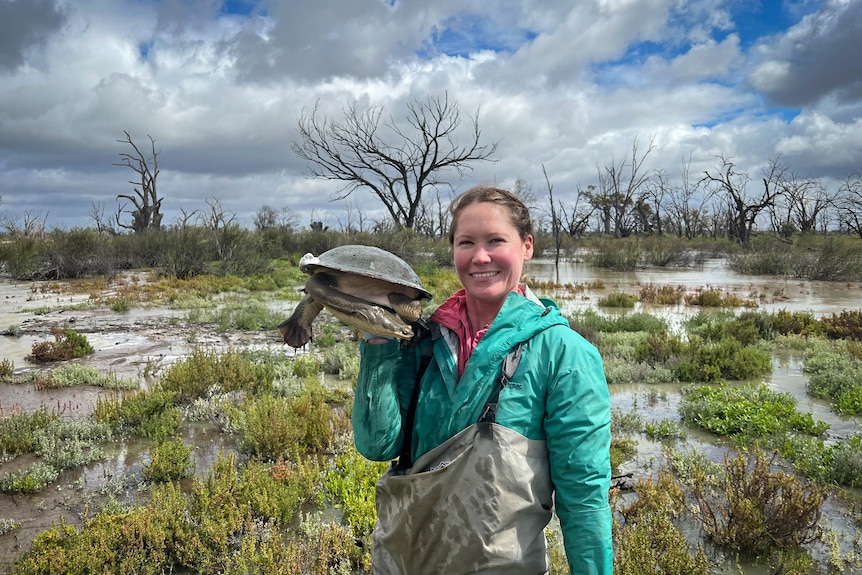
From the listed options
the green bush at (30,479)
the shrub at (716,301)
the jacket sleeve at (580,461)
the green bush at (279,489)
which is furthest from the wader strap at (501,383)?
the shrub at (716,301)

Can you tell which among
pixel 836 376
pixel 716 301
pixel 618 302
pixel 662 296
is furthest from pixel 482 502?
pixel 662 296

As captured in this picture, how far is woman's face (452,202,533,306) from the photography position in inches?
71.8

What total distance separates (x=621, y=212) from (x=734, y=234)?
10.1 meters

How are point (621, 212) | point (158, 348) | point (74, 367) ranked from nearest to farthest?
point (74, 367), point (158, 348), point (621, 212)

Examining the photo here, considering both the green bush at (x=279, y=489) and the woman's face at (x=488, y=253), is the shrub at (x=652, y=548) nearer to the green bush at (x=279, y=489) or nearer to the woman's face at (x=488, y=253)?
the woman's face at (x=488, y=253)

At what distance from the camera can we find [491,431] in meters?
1.63

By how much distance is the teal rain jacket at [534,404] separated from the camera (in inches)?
62.7

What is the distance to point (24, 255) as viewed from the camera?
22.3 metres

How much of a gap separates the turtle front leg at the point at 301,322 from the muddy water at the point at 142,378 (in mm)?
2649

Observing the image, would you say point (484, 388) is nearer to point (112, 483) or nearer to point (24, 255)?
point (112, 483)

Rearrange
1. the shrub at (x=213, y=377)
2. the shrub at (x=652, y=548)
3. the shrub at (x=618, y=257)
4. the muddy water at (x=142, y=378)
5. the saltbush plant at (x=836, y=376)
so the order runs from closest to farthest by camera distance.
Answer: the shrub at (x=652, y=548)
the muddy water at (x=142, y=378)
the saltbush plant at (x=836, y=376)
the shrub at (x=213, y=377)
the shrub at (x=618, y=257)

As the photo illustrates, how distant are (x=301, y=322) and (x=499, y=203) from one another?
0.80m

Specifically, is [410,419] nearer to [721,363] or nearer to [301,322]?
[301,322]

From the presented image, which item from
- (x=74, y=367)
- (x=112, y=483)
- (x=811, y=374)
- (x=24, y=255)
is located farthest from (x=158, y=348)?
(x=24, y=255)
